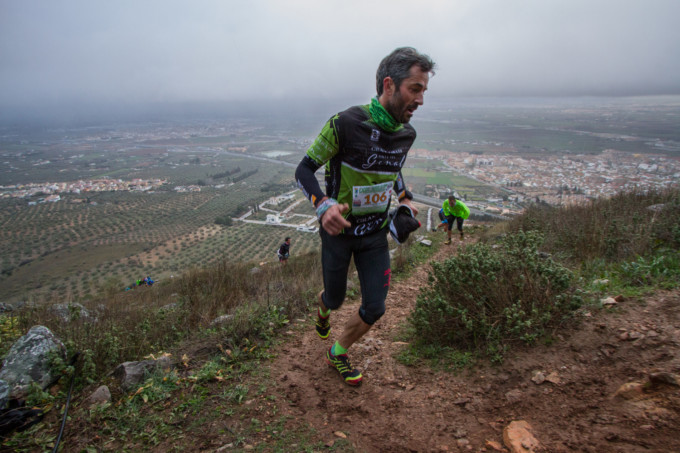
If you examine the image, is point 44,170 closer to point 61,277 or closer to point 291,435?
point 61,277

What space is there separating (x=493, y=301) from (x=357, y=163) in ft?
5.37

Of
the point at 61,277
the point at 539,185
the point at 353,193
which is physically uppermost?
the point at 353,193

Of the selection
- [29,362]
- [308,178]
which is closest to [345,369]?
[308,178]

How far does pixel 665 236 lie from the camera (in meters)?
3.77

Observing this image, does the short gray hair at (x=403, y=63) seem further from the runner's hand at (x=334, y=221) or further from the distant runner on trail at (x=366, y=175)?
the runner's hand at (x=334, y=221)

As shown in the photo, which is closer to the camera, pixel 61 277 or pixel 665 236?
→ pixel 665 236

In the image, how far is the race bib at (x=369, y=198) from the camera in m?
2.12

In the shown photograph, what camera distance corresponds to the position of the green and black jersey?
200 centimetres

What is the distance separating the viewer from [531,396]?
6.27 ft

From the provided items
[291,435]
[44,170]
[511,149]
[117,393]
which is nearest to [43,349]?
[117,393]

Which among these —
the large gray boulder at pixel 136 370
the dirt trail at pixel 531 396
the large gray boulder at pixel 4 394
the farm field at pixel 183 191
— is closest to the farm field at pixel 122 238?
the farm field at pixel 183 191

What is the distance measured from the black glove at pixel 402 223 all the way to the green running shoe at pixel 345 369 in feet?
3.48

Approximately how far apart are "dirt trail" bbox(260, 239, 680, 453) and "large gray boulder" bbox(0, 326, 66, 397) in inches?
65.3

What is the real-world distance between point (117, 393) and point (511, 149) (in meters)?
34.3
